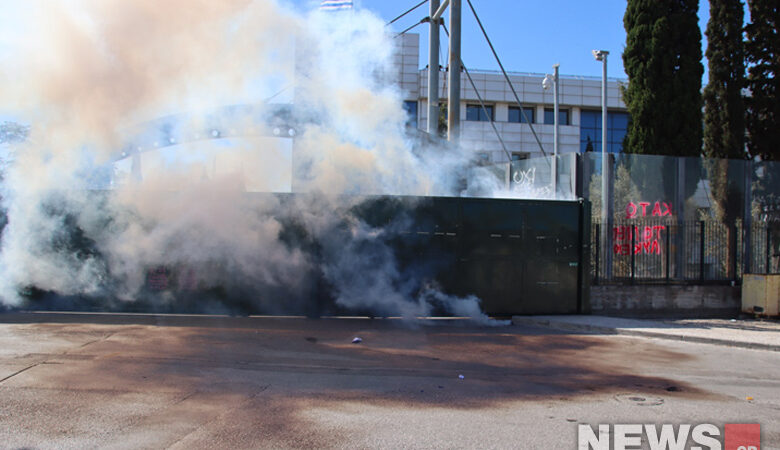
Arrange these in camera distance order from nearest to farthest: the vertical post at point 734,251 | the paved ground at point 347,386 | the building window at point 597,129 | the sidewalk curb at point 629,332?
1. the paved ground at point 347,386
2. the sidewalk curb at point 629,332
3. the vertical post at point 734,251
4. the building window at point 597,129

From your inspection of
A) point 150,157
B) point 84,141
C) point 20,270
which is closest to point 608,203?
point 150,157

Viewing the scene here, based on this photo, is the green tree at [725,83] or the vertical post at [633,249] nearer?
the vertical post at [633,249]

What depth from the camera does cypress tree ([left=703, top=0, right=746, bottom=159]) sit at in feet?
50.0

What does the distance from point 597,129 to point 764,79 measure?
23.1m

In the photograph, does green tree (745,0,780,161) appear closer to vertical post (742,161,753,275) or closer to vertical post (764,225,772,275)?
vertical post (742,161,753,275)

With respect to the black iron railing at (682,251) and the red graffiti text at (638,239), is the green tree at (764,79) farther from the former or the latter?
the red graffiti text at (638,239)

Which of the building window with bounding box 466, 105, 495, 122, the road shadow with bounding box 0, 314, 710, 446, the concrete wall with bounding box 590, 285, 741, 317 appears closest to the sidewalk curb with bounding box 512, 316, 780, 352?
the road shadow with bounding box 0, 314, 710, 446

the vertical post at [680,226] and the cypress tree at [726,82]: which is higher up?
the cypress tree at [726,82]

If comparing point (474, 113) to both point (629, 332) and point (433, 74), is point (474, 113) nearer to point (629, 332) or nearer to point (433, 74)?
point (433, 74)

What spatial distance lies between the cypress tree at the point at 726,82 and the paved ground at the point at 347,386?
29.4 feet

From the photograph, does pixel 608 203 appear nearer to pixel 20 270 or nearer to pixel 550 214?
pixel 550 214

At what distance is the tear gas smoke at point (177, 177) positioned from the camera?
30.6ft

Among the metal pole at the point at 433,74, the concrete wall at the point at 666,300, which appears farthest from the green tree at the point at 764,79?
the metal pole at the point at 433,74

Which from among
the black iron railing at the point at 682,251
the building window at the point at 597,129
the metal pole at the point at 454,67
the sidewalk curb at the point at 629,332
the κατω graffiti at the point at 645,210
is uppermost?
the building window at the point at 597,129
